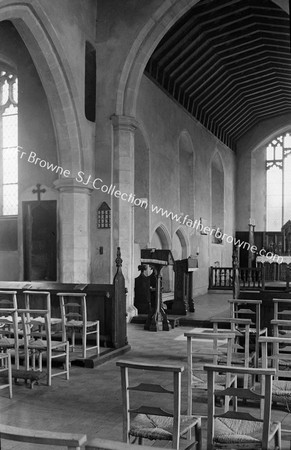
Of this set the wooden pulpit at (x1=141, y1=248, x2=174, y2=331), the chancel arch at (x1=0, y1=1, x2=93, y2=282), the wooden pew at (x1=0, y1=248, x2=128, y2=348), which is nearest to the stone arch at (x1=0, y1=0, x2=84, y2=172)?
the chancel arch at (x1=0, y1=1, x2=93, y2=282)

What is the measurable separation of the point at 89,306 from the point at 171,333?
1954 millimetres

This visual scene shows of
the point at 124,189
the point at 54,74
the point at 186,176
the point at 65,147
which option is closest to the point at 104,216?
the point at 124,189

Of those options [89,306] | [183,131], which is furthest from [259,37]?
[89,306]

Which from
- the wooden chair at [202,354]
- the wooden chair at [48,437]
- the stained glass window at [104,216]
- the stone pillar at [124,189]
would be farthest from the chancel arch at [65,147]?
the wooden chair at [48,437]

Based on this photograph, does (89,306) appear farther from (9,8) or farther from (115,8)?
(115,8)

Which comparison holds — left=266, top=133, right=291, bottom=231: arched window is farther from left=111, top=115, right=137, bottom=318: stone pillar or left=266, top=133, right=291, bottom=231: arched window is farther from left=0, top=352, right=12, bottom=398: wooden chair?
left=0, top=352, right=12, bottom=398: wooden chair

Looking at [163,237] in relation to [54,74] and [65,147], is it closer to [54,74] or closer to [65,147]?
[65,147]

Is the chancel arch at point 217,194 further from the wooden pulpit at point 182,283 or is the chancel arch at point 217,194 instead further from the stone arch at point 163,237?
the wooden pulpit at point 182,283

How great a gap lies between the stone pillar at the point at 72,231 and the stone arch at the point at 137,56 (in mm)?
1752

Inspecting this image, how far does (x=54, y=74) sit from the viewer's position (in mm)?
9508

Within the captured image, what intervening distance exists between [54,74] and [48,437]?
341 inches

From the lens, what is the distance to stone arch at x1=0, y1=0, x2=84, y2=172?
871 cm

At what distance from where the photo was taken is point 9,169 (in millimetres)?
12273

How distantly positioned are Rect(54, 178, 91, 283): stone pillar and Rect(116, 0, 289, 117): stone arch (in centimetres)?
175
